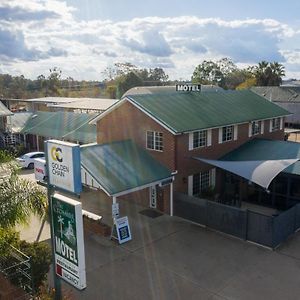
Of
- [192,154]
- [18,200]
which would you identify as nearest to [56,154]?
[18,200]

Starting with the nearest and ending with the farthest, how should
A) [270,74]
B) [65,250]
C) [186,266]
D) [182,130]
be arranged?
[65,250]
[186,266]
[182,130]
[270,74]

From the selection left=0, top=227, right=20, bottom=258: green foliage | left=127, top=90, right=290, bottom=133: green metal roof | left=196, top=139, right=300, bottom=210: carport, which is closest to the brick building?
left=127, top=90, right=290, bottom=133: green metal roof

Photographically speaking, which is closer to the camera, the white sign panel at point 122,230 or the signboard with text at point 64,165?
the signboard with text at point 64,165

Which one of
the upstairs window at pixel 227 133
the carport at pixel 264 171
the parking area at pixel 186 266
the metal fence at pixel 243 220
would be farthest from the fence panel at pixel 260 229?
the upstairs window at pixel 227 133

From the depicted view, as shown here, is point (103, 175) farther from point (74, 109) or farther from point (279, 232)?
point (74, 109)

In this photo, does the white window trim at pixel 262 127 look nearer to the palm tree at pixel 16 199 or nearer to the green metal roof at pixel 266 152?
the green metal roof at pixel 266 152

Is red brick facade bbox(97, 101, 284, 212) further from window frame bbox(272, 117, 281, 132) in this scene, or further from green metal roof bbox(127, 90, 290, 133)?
window frame bbox(272, 117, 281, 132)

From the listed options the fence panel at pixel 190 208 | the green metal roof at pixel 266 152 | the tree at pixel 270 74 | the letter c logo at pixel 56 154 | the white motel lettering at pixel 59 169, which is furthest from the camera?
the tree at pixel 270 74

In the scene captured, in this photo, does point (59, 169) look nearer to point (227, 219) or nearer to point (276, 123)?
point (227, 219)
